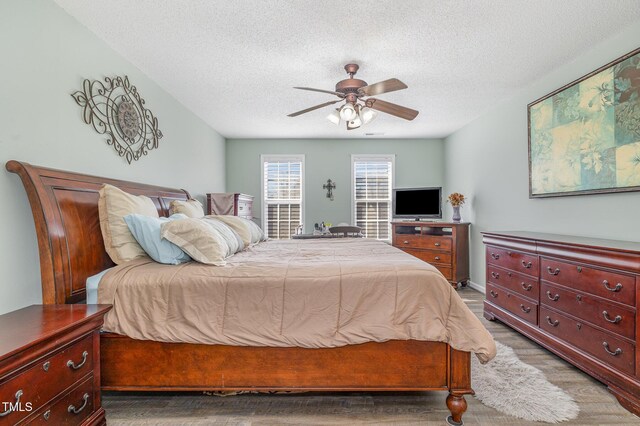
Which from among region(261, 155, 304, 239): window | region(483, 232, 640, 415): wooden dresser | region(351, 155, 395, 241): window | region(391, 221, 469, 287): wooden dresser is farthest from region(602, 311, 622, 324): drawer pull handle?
region(261, 155, 304, 239): window

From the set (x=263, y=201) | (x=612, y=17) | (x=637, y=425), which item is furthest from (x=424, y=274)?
(x=263, y=201)

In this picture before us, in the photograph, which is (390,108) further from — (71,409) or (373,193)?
(373,193)

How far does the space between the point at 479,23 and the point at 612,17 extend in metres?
0.92

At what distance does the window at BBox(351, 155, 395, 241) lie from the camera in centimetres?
605

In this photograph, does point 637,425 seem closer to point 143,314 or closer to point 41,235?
point 143,314

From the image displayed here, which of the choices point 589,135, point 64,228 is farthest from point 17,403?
point 589,135

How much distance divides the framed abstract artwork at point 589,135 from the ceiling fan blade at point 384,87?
161 centimetres

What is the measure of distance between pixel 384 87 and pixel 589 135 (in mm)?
1791

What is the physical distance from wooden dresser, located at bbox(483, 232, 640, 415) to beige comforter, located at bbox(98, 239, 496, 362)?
1.01m

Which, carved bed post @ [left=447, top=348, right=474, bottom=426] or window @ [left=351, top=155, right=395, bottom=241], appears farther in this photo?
window @ [left=351, top=155, right=395, bottom=241]

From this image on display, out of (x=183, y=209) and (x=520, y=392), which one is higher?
(x=183, y=209)

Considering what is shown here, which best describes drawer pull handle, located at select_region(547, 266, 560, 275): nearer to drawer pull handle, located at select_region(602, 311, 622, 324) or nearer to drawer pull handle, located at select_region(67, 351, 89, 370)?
drawer pull handle, located at select_region(602, 311, 622, 324)

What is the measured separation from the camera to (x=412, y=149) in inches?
238

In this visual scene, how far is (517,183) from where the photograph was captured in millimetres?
3758
